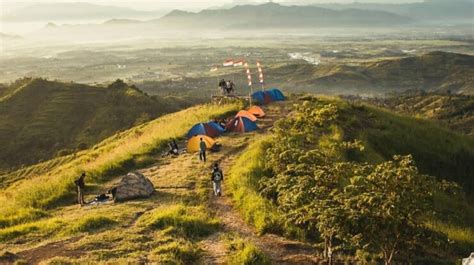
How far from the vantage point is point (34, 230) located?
14.7 metres

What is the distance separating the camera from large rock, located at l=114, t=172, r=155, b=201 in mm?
18052

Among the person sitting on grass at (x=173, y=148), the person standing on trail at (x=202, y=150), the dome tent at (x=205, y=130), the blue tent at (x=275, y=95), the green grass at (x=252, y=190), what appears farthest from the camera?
the blue tent at (x=275, y=95)

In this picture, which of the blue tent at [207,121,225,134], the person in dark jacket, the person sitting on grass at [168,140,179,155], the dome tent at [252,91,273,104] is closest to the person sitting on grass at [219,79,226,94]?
the person in dark jacket

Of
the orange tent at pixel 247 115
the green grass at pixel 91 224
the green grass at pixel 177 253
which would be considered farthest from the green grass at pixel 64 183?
the green grass at pixel 177 253

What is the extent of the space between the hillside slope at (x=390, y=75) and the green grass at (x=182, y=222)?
12291 centimetres

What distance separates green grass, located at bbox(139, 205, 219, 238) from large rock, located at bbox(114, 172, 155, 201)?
7.91ft

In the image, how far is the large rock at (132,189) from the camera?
18.1m

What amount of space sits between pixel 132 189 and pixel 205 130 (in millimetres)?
10448

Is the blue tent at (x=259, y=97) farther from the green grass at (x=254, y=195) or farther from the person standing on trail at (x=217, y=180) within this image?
the person standing on trail at (x=217, y=180)

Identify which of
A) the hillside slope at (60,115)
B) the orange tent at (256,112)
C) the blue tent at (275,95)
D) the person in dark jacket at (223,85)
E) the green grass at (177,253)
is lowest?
the hillside slope at (60,115)

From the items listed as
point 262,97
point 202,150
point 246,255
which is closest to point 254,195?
point 246,255

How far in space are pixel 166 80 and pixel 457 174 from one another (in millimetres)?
141153

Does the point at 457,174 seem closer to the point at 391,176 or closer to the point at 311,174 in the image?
the point at 311,174

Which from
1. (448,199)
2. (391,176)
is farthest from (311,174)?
(448,199)
